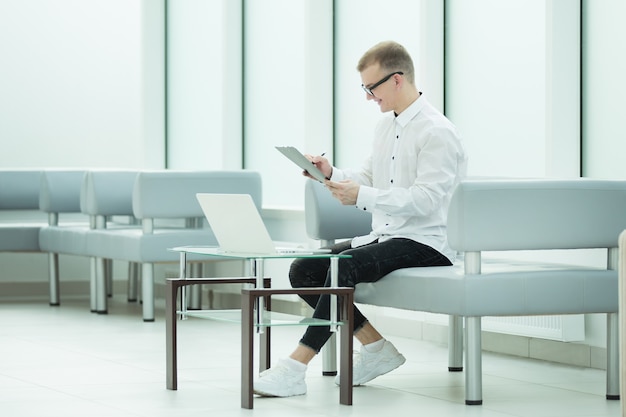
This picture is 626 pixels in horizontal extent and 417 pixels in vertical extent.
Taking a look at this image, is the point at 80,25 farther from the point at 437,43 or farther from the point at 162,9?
the point at 437,43

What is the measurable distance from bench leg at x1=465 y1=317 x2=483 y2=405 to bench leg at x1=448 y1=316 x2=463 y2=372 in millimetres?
852

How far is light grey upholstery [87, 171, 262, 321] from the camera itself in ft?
24.5

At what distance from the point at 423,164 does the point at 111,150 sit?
5.67m

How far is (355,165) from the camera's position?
7434 millimetres

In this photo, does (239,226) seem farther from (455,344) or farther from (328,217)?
(455,344)

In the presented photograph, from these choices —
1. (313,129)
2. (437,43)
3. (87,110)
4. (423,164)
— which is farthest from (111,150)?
(423,164)

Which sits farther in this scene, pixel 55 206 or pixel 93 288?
pixel 55 206

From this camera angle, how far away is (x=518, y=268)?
461 centimetres

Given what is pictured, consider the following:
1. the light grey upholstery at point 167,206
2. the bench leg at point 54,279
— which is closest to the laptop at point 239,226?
the light grey upholstery at point 167,206

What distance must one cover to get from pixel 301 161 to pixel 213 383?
40.1 inches

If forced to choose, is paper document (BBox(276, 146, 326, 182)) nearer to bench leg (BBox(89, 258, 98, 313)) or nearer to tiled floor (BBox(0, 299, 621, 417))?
tiled floor (BBox(0, 299, 621, 417))

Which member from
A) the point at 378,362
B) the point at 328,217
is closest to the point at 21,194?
the point at 328,217

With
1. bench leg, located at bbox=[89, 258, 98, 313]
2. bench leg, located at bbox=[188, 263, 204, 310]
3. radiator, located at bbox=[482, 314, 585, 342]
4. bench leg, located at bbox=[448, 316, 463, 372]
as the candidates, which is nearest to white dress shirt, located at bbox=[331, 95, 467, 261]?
bench leg, located at bbox=[448, 316, 463, 372]

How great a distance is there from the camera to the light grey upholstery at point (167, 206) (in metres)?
7.47
